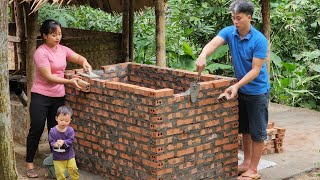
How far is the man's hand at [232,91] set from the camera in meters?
5.21

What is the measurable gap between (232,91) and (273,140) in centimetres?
151

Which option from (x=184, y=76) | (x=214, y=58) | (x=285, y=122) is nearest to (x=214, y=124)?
(x=184, y=76)

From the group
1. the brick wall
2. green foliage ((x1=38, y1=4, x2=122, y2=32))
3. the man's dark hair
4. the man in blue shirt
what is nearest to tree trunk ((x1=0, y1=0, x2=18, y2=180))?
the brick wall

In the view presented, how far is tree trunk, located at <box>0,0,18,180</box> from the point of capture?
439 centimetres

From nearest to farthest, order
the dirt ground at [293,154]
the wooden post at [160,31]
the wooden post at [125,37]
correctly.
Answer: the dirt ground at [293,154]
the wooden post at [160,31]
the wooden post at [125,37]

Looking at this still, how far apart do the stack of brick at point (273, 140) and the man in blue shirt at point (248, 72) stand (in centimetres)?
79

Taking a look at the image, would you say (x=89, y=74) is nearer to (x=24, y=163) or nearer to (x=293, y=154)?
(x=24, y=163)

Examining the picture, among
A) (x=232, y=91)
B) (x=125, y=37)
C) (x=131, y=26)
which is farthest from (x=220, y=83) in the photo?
(x=131, y=26)

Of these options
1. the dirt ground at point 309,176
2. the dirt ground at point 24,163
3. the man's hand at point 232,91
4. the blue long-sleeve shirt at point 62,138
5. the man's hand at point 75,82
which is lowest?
the dirt ground at point 309,176

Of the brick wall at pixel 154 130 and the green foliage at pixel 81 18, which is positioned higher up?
the green foliage at pixel 81 18

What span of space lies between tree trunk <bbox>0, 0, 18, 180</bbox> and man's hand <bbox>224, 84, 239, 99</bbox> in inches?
75.3

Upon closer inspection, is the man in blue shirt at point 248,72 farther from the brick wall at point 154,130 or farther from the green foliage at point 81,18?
A: the green foliage at point 81,18

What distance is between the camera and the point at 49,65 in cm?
541

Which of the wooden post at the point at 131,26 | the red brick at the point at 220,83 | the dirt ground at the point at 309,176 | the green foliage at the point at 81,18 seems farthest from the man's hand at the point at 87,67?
the green foliage at the point at 81,18
